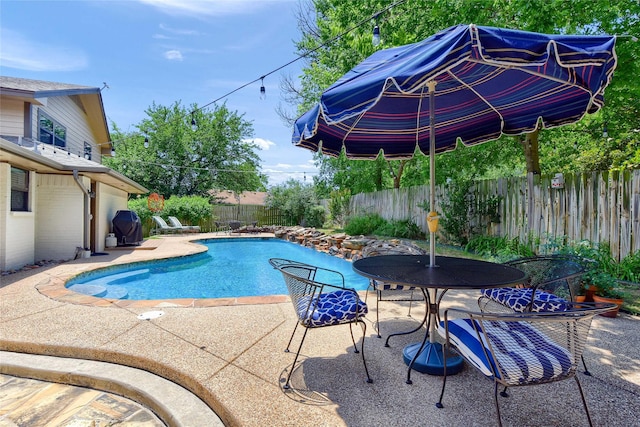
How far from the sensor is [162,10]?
25.0 ft

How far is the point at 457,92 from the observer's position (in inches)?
117

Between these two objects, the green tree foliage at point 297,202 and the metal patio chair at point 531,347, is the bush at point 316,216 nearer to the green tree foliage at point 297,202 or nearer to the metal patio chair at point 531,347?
the green tree foliage at point 297,202

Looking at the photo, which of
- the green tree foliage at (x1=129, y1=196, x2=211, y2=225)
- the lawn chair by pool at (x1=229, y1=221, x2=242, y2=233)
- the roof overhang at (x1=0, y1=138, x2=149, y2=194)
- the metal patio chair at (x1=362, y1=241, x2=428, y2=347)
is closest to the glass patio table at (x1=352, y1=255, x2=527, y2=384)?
the metal patio chair at (x1=362, y1=241, x2=428, y2=347)

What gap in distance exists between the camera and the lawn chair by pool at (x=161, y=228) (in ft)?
45.7

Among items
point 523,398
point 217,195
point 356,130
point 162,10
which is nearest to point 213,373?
point 523,398

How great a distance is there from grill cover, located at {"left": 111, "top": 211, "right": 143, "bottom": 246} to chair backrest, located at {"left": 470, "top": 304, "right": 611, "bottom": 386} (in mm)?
10545

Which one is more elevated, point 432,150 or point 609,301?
point 432,150

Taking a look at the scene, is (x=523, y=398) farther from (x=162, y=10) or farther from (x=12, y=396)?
(x=162, y=10)

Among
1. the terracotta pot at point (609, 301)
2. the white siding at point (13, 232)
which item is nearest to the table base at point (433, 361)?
the terracotta pot at point (609, 301)

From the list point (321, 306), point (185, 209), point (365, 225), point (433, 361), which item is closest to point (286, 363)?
point (321, 306)

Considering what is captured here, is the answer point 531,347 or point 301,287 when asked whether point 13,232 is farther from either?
point 531,347

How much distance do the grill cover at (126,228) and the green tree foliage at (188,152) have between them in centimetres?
1024

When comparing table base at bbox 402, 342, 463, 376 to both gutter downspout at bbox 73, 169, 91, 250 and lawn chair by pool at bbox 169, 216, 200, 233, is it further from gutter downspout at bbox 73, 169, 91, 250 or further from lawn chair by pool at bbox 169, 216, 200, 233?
lawn chair by pool at bbox 169, 216, 200, 233

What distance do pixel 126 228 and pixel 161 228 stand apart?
420 centimetres
